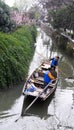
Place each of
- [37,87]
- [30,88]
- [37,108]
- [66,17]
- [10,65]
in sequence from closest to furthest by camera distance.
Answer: [37,108], [30,88], [37,87], [10,65], [66,17]

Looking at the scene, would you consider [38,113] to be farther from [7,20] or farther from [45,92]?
[7,20]

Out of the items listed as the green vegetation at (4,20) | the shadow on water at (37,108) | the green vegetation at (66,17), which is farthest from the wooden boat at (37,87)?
the green vegetation at (66,17)

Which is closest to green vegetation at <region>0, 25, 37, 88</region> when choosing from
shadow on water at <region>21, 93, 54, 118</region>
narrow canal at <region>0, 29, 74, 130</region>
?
narrow canal at <region>0, 29, 74, 130</region>

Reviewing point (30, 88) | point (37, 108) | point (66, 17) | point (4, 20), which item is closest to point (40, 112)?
point (37, 108)

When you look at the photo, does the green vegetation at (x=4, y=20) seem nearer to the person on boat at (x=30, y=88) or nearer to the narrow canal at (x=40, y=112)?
the narrow canal at (x=40, y=112)

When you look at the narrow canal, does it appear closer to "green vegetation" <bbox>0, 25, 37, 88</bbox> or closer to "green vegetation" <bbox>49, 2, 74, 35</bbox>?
"green vegetation" <bbox>0, 25, 37, 88</bbox>

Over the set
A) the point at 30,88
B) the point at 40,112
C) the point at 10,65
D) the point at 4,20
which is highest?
the point at 4,20

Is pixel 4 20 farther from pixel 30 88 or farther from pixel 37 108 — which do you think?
pixel 37 108

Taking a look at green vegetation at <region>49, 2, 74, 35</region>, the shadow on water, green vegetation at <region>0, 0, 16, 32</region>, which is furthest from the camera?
green vegetation at <region>49, 2, 74, 35</region>

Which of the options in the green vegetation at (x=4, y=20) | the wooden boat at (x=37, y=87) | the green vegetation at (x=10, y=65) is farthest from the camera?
the green vegetation at (x=4, y=20)

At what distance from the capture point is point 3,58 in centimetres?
1433

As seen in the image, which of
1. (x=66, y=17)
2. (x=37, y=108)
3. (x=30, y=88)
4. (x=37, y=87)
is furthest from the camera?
(x=66, y=17)

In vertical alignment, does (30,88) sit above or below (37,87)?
above

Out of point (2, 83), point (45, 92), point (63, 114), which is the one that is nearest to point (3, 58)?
point (2, 83)
